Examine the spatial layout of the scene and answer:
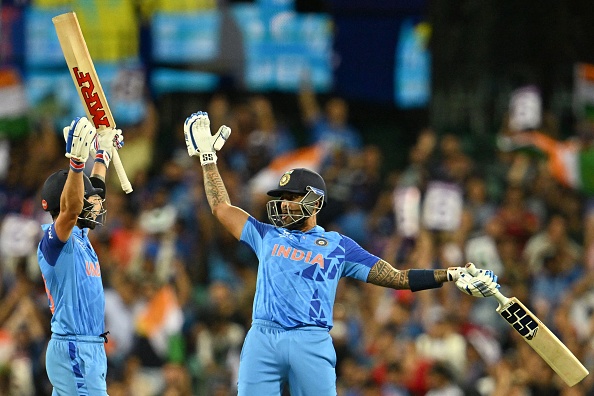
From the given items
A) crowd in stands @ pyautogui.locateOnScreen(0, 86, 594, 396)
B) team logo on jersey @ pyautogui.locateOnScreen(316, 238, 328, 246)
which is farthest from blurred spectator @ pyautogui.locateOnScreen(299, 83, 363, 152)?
team logo on jersey @ pyautogui.locateOnScreen(316, 238, 328, 246)

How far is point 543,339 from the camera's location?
29.7 ft

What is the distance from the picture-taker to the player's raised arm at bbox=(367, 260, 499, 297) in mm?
8641

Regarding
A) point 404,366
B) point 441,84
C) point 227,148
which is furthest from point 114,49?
Answer: point 404,366

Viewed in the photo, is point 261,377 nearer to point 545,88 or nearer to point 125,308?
point 125,308

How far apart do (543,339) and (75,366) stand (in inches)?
129

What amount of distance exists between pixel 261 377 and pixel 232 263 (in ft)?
→ 22.4

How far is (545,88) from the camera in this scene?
17.7 meters

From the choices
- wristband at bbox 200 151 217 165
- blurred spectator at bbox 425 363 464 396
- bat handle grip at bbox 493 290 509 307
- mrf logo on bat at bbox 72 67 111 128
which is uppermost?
mrf logo on bat at bbox 72 67 111 128

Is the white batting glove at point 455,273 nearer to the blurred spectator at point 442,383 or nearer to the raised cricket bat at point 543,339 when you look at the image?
the raised cricket bat at point 543,339

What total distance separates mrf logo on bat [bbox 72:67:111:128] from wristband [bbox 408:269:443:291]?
2.66m

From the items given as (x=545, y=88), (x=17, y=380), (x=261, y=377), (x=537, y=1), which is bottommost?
(x=17, y=380)

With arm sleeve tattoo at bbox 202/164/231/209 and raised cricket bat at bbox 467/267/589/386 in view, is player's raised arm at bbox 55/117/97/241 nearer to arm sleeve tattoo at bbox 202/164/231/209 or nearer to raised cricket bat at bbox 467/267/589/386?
arm sleeve tattoo at bbox 202/164/231/209

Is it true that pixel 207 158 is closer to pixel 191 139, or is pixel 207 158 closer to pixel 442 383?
pixel 191 139

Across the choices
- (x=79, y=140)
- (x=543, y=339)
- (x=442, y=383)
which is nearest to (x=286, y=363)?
(x=543, y=339)
